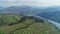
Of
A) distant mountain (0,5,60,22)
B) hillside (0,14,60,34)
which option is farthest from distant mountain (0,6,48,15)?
hillside (0,14,60,34)

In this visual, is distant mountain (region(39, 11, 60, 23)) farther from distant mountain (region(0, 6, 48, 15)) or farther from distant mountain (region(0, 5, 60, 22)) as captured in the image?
distant mountain (region(0, 6, 48, 15))

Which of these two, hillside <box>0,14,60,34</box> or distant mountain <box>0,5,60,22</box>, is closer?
hillside <box>0,14,60,34</box>

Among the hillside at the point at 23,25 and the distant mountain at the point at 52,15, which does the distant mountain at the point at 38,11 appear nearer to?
the distant mountain at the point at 52,15

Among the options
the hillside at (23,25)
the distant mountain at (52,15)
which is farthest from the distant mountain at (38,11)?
the hillside at (23,25)

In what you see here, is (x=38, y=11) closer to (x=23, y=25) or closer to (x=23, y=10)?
(x=23, y=10)

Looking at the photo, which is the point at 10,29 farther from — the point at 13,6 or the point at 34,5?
the point at 34,5

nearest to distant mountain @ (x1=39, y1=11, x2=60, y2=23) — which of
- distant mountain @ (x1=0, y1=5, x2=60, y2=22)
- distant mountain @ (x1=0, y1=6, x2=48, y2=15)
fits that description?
distant mountain @ (x1=0, y1=5, x2=60, y2=22)

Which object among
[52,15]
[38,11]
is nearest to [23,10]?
[38,11]

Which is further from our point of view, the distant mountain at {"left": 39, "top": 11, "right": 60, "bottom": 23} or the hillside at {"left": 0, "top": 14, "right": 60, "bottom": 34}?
the distant mountain at {"left": 39, "top": 11, "right": 60, "bottom": 23}

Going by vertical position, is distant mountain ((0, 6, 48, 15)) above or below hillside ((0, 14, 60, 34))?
above
